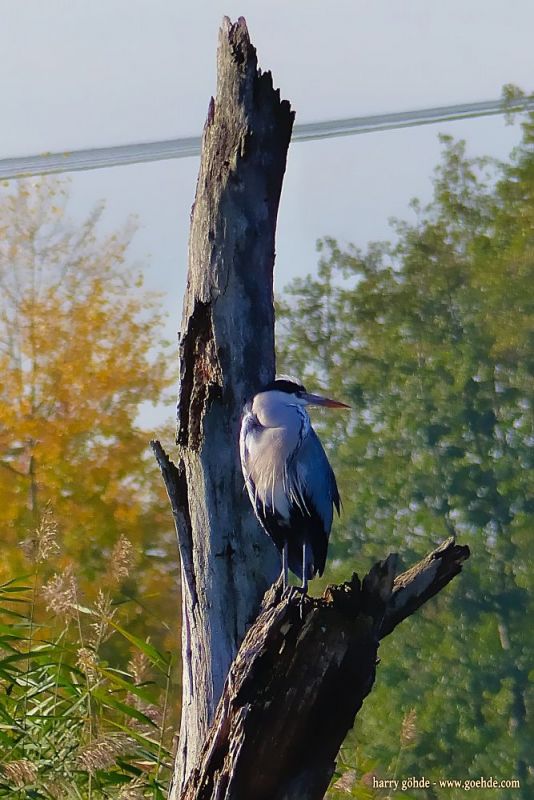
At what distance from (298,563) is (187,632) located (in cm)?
20

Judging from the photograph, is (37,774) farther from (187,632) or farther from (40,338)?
(40,338)

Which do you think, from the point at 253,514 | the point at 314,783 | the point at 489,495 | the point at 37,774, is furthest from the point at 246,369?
the point at 489,495

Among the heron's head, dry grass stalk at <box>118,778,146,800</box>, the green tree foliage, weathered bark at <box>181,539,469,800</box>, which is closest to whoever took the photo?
weathered bark at <box>181,539,469,800</box>

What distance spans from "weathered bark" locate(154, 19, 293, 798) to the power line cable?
166 cm

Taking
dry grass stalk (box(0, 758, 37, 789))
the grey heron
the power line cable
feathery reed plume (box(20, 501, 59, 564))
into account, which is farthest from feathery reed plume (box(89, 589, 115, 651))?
the power line cable

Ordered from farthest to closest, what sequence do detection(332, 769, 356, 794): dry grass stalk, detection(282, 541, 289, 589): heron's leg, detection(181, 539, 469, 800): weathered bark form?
detection(332, 769, 356, 794): dry grass stalk < detection(282, 541, 289, 589): heron's leg < detection(181, 539, 469, 800): weathered bark

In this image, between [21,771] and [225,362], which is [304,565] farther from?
[21,771]

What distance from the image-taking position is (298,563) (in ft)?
4.93

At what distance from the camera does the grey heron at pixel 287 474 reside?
1.43m

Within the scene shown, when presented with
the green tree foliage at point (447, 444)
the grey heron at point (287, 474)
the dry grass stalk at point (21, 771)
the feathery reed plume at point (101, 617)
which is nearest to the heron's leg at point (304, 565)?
the grey heron at point (287, 474)

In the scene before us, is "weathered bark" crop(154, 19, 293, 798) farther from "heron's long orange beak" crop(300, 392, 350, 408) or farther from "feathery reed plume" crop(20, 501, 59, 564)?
"feathery reed plume" crop(20, 501, 59, 564)

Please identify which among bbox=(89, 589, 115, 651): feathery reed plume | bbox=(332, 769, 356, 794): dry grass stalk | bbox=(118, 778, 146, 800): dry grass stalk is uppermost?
bbox=(89, 589, 115, 651): feathery reed plume

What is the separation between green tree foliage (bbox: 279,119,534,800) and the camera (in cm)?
299

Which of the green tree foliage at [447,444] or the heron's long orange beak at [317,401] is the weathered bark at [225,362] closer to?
the heron's long orange beak at [317,401]
